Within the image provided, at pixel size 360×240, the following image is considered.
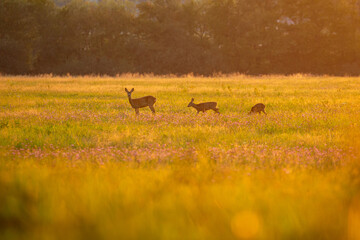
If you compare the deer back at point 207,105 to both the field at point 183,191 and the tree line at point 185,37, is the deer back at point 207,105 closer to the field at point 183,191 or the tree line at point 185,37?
the field at point 183,191

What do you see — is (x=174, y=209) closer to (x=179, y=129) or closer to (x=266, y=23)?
(x=179, y=129)

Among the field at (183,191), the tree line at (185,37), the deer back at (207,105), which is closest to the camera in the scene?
the field at (183,191)

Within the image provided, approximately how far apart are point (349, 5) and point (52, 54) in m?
44.2

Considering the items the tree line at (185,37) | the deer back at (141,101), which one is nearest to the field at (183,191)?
the deer back at (141,101)

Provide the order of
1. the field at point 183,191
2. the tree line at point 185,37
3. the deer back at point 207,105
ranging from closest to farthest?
the field at point 183,191 < the deer back at point 207,105 < the tree line at point 185,37

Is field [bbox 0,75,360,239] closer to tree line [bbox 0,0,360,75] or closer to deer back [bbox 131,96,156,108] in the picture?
deer back [bbox 131,96,156,108]

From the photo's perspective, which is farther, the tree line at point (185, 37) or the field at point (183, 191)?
the tree line at point (185, 37)

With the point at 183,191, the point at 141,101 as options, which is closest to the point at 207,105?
the point at 141,101

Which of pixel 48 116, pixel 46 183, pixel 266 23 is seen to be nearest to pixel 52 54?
pixel 266 23

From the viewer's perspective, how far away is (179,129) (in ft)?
36.1

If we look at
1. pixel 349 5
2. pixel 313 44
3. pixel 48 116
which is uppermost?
pixel 349 5

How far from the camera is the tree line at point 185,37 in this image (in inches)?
2416

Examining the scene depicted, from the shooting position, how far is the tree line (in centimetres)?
6138

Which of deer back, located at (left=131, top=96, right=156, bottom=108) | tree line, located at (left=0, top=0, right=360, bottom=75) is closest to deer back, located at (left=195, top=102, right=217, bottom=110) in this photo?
deer back, located at (left=131, top=96, right=156, bottom=108)
